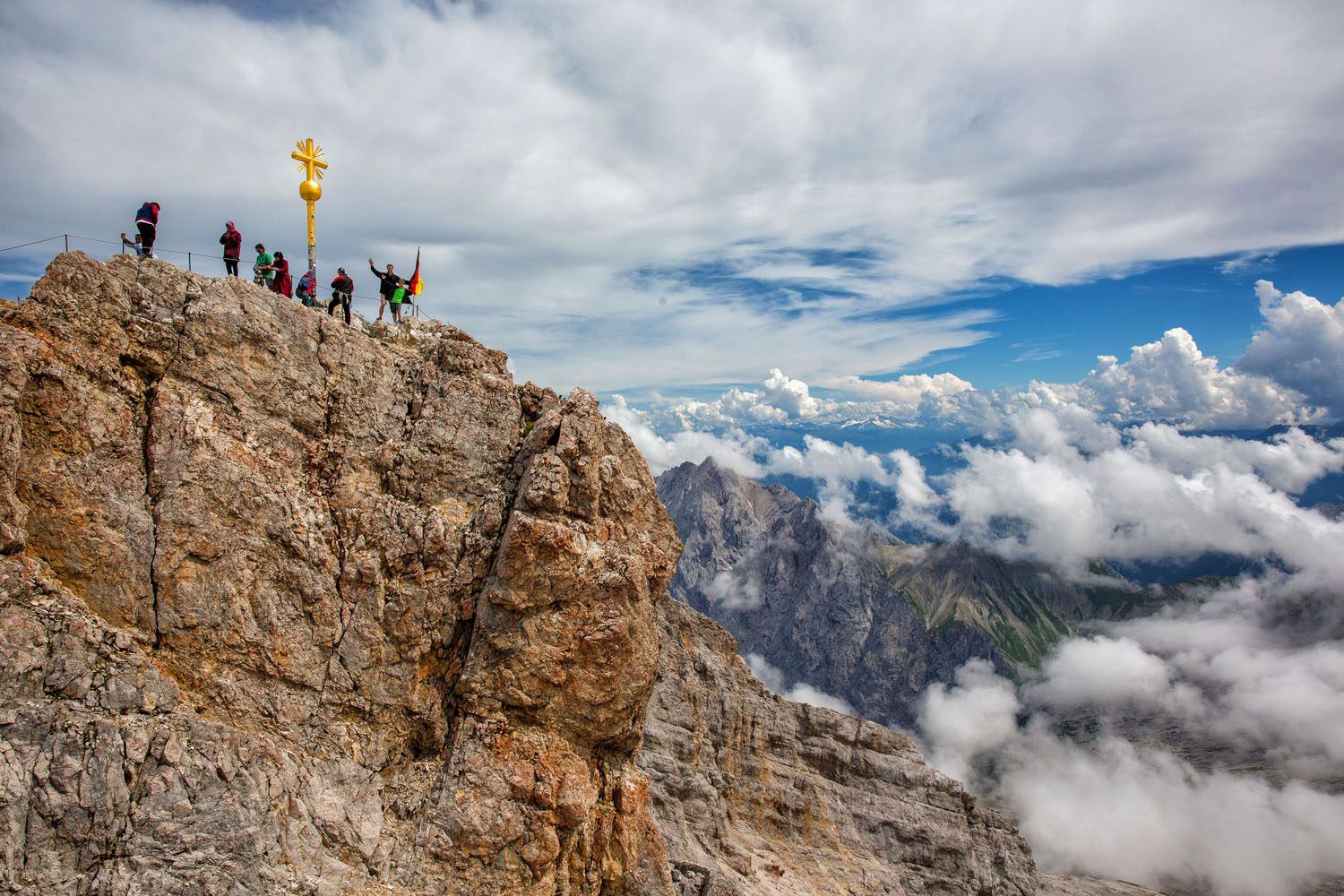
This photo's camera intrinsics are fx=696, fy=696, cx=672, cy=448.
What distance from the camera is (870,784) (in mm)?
80250

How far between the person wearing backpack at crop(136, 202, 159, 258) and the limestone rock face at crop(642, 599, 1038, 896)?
4950 cm

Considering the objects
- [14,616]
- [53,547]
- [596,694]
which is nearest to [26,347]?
[53,547]

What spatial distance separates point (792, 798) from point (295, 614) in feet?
204

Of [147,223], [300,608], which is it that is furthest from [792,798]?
[147,223]

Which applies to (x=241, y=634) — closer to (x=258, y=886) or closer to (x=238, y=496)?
(x=238, y=496)

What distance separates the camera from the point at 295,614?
964 inches

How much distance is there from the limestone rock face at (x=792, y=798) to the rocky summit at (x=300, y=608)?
32.0 metres

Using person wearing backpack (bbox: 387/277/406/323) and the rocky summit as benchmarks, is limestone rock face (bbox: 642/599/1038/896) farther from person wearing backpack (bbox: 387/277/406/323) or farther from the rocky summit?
person wearing backpack (bbox: 387/277/406/323)

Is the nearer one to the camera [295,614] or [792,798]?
[295,614]

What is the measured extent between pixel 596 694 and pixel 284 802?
35.1ft

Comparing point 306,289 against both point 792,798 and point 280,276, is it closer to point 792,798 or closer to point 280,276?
point 280,276

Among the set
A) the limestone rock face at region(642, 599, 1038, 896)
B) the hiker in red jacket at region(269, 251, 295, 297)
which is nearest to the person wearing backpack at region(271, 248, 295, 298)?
the hiker in red jacket at region(269, 251, 295, 297)

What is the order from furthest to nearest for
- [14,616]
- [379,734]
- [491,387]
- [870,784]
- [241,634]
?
1. [870,784]
2. [491,387]
3. [379,734]
4. [241,634]
5. [14,616]

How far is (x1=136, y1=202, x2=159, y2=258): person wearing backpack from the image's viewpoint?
89.4ft
